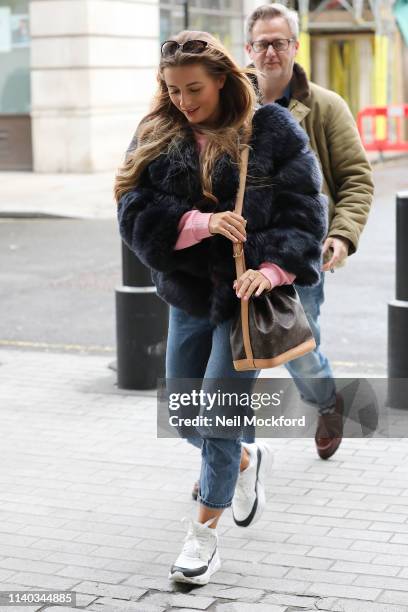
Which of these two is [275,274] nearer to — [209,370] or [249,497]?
[209,370]

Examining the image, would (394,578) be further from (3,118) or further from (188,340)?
(3,118)

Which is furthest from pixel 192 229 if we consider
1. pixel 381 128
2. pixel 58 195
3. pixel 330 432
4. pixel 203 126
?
pixel 381 128

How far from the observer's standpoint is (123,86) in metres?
21.7

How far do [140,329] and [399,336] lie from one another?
149 centimetres

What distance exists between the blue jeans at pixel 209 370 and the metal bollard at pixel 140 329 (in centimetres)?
259

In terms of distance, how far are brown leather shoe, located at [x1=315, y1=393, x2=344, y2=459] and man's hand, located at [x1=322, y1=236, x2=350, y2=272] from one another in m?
0.77

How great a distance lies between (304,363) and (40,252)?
318 inches

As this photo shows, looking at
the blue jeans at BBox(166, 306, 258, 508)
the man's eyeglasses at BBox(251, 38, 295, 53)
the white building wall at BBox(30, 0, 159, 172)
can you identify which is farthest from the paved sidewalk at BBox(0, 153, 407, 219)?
the blue jeans at BBox(166, 306, 258, 508)

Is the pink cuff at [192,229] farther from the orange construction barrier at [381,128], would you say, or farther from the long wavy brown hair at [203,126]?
the orange construction barrier at [381,128]

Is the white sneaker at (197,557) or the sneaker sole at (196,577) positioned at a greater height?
the white sneaker at (197,557)

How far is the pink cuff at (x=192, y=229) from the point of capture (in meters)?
3.94

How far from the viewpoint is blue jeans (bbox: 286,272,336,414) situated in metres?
5.27

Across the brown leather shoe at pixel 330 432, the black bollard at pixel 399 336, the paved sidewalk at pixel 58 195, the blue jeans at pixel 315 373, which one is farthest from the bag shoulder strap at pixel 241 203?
the paved sidewalk at pixel 58 195

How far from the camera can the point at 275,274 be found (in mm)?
4020
